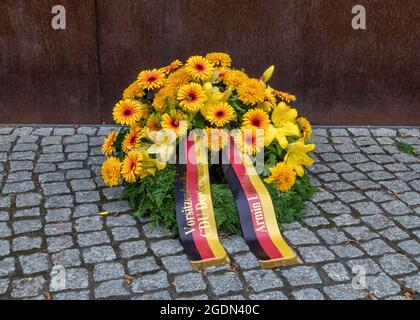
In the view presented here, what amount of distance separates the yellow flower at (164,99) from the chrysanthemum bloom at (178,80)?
0.03m

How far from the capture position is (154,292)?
10.5ft

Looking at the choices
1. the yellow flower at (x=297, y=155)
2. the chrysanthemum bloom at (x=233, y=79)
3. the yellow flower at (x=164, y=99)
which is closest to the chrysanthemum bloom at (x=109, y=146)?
the yellow flower at (x=164, y=99)

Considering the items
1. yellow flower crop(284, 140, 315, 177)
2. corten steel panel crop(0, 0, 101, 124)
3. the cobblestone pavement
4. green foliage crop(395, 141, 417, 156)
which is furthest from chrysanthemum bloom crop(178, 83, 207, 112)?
green foliage crop(395, 141, 417, 156)

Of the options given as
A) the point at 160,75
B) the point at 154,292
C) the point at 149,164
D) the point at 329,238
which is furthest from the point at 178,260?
the point at 160,75

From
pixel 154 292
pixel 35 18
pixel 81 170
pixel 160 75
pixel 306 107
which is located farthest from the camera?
pixel 306 107

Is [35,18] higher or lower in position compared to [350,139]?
higher

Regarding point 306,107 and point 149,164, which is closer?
point 149,164

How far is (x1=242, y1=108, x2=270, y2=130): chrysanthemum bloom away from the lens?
3.83m

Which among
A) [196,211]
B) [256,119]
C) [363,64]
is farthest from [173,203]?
[363,64]

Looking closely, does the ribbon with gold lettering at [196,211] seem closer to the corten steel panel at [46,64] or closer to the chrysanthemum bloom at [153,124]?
the chrysanthemum bloom at [153,124]

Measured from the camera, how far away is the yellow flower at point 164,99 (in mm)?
3873

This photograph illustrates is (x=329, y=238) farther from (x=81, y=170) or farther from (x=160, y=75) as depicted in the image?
(x=81, y=170)

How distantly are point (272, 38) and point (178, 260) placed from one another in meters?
2.45

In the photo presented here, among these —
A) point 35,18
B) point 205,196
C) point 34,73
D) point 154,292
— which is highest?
point 35,18
